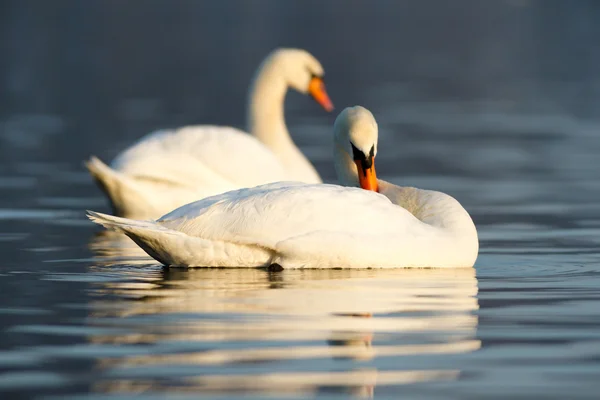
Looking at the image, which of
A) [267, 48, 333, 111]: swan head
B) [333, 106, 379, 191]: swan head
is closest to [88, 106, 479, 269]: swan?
[333, 106, 379, 191]: swan head

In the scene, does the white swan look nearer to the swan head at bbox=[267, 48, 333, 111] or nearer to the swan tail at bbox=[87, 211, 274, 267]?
the swan head at bbox=[267, 48, 333, 111]

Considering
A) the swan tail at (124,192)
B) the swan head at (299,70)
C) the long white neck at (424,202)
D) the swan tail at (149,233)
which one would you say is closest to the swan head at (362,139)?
the long white neck at (424,202)

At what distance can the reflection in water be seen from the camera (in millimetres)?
6812

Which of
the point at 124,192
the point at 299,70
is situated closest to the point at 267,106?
the point at 299,70

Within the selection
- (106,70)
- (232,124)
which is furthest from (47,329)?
(106,70)

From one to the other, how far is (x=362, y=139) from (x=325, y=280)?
1795mm

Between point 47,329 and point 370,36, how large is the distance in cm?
6267

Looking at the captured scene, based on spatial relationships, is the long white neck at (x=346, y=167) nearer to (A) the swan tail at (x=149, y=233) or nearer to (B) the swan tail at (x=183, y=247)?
(B) the swan tail at (x=183, y=247)

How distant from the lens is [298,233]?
10062mm

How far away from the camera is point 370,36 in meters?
70.1

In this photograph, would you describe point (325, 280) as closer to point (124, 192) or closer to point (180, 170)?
point (124, 192)

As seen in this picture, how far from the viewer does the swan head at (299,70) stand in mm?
17703

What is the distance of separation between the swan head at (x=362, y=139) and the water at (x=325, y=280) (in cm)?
103

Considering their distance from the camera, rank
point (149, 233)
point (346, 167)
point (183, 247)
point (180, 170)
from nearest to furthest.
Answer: point (149, 233) → point (183, 247) → point (346, 167) → point (180, 170)
